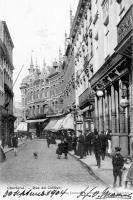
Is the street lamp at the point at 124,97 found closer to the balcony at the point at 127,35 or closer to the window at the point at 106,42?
the balcony at the point at 127,35

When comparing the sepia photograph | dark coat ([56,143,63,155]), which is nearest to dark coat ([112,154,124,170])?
the sepia photograph

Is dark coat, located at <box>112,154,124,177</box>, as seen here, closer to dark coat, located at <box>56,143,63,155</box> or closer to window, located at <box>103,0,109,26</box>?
dark coat, located at <box>56,143,63,155</box>

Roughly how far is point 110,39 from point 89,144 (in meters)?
6.63

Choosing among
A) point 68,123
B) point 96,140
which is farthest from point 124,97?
point 68,123

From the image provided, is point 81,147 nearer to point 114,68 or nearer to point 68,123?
point 114,68

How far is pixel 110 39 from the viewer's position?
21.8 m

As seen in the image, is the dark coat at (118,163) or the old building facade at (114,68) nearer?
the dark coat at (118,163)

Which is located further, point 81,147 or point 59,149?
point 59,149

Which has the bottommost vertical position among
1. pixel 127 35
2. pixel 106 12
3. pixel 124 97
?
pixel 124 97

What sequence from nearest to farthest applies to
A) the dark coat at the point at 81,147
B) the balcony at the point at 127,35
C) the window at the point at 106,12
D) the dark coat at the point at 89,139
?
the balcony at the point at 127,35 → the dark coat at the point at 81,147 → the window at the point at 106,12 → the dark coat at the point at 89,139

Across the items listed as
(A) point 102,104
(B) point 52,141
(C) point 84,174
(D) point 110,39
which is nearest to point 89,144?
(A) point 102,104
